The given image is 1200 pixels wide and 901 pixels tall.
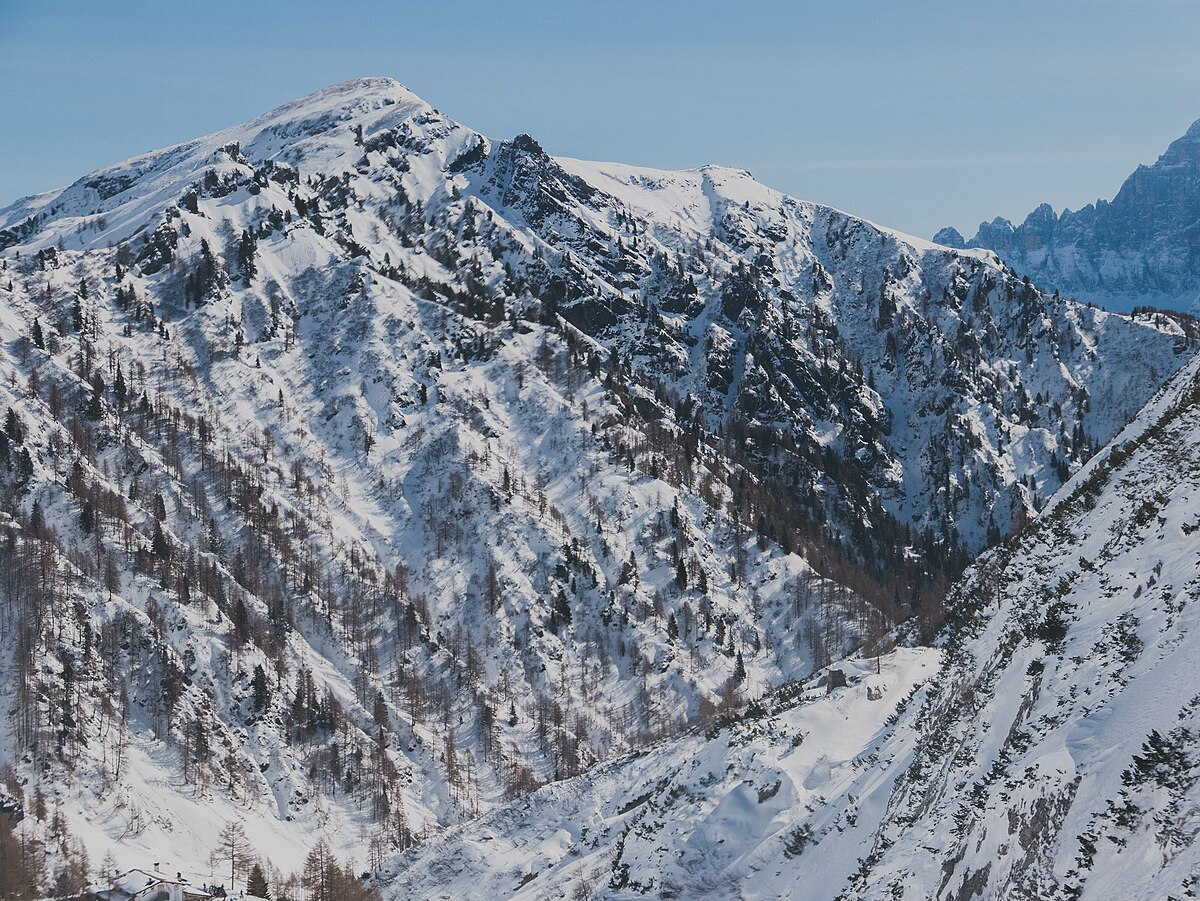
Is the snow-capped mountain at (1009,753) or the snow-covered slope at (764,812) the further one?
the snow-covered slope at (764,812)

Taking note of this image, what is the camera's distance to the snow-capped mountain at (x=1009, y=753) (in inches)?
1008

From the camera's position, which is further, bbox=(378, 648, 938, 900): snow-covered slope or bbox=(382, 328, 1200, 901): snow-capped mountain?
bbox=(378, 648, 938, 900): snow-covered slope

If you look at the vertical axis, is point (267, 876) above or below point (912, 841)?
below

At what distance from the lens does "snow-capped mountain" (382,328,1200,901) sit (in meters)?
25.6

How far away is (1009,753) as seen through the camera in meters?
34.7

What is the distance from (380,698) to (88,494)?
228 ft

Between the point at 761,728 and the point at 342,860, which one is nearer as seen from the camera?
the point at 761,728

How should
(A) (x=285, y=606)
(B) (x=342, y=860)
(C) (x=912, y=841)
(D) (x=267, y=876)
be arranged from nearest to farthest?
(C) (x=912, y=841) → (D) (x=267, y=876) → (B) (x=342, y=860) → (A) (x=285, y=606)

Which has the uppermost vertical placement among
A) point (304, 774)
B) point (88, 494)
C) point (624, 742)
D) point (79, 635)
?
point (88, 494)

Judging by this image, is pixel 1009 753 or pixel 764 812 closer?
pixel 1009 753

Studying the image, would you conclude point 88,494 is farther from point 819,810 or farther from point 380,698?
point 819,810

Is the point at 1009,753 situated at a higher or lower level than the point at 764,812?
higher

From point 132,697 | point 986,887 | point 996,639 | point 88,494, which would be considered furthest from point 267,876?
point 986,887

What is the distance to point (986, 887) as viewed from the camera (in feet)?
96.7
